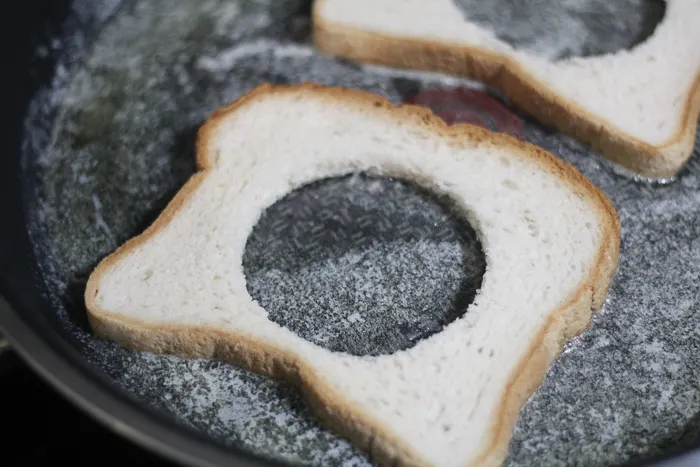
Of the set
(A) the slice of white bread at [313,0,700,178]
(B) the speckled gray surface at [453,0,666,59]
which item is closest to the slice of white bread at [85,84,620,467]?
(A) the slice of white bread at [313,0,700,178]

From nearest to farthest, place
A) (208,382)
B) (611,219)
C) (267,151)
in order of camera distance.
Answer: (208,382)
(611,219)
(267,151)

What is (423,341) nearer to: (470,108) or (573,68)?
(470,108)

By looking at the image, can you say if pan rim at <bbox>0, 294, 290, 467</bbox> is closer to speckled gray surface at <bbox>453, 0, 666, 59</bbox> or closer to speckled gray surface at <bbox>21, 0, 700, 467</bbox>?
speckled gray surface at <bbox>21, 0, 700, 467</bbox>

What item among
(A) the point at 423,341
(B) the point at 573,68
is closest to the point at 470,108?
(B) the point at 573,68

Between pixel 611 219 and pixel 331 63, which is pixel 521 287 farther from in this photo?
pixel 331 63

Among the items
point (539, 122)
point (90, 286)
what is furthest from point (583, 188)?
point (90, 286)

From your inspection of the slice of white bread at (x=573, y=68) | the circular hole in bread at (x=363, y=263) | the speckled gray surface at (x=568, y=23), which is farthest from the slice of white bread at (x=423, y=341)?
the speckled gray surface at (x=568, y=23)
